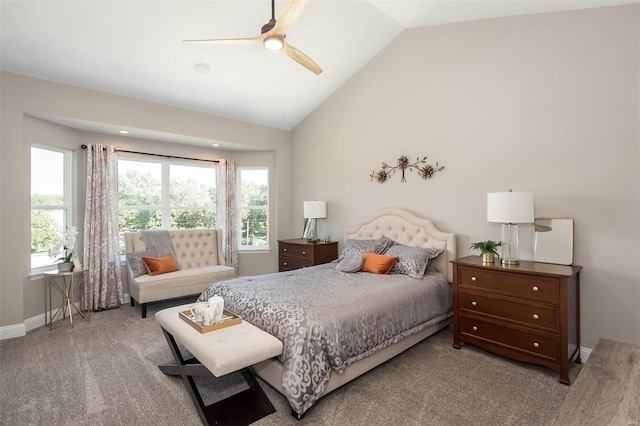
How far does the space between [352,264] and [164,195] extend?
3.41 m

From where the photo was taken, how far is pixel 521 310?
270 cm

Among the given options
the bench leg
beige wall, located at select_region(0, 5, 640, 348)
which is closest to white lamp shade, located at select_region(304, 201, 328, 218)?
beige wall, located at select_region(0, 5, 640, 348)

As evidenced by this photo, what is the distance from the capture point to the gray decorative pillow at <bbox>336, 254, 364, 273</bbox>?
11.8 feet

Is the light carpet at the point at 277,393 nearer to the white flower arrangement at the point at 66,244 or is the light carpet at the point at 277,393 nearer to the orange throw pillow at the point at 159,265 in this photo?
the white flower arrangement at the point at 66,244

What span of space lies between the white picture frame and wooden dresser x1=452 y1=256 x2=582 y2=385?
0.12 meters

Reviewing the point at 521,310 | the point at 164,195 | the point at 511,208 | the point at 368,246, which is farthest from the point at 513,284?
the point at 164,195

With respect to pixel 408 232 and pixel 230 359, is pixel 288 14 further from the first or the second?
pixel 408 232

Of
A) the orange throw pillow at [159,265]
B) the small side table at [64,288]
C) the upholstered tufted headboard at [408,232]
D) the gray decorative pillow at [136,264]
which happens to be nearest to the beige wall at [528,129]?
the upholstered tufted headboard at [408,232]

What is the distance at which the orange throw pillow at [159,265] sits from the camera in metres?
4.36

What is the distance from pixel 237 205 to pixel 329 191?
1800 mm

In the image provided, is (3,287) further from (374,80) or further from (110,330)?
(374,80)

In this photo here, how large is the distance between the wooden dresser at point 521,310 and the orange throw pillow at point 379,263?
26.5 inches

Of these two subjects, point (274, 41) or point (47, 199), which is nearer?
point (274, 41)

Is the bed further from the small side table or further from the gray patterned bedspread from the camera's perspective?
the small side table
